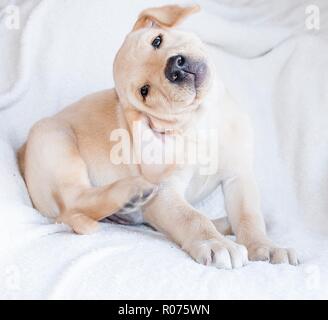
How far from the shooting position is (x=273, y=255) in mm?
1660

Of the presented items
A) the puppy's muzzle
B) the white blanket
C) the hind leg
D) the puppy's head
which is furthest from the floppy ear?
the white blanket

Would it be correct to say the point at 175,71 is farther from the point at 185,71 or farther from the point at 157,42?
the point at 157,42

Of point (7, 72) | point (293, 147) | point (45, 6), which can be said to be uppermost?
point (45, 6)

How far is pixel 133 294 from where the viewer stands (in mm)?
1459

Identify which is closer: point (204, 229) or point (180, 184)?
point (204, 229)

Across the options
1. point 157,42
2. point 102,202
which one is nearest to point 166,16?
point 157,42

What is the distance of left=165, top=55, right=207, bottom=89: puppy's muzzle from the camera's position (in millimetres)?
1682

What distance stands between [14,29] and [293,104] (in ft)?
3.34

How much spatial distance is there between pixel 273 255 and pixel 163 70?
20.2 inches

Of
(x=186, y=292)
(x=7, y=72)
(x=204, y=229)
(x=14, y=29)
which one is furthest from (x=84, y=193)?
(x=14, y=29)

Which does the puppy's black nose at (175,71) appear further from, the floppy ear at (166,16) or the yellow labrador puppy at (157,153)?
the floppy ear at (166,16)

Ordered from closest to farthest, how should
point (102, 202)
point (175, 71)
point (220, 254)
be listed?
point (220, 254) → point (175, 71) → point (102, 202)

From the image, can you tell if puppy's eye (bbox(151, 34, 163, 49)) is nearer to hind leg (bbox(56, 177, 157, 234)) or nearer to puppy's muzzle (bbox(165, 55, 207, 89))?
puppy's muzzle (bbox(165, 55, 207, 89))

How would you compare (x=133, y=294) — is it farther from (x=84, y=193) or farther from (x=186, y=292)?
(x=84, y=193)
